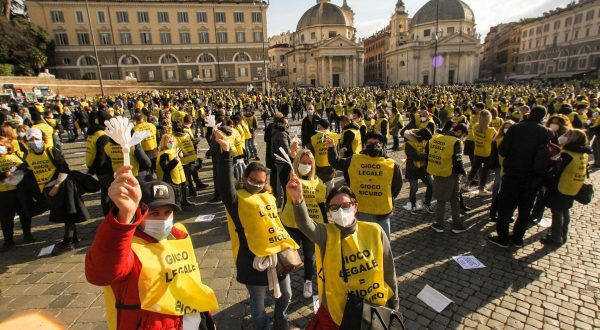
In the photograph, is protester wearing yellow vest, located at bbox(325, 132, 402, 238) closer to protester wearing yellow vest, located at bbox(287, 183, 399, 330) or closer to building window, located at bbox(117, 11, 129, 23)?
protester wearing yellow vest, located at bbox(287, 183, 399, 330)

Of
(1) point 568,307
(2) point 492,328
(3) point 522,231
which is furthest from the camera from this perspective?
(3) point 522,231

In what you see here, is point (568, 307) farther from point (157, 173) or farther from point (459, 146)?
point (157, 173)

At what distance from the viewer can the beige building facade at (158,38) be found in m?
58.0

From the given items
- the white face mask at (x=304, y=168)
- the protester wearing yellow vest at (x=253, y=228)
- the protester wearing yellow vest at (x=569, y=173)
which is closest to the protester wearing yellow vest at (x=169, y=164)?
the white face mask at (x=304, y=168)

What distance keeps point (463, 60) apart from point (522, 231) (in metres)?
85.5

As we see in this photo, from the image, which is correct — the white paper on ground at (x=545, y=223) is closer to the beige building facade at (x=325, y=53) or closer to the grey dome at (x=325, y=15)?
the beige building facade at (x=325, y=53)

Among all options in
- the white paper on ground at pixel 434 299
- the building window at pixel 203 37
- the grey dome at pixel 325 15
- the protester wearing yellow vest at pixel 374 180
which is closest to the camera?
the white paper on ground at pixel 434 299

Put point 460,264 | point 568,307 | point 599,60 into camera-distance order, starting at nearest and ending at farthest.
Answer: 1. point 568,307
2. point 460,264
3. point 599,60

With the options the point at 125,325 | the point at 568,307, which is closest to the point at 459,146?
the point at 568,307

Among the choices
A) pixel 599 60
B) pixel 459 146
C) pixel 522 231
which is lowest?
pixel 522 231

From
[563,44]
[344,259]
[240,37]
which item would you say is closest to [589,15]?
[563,44]

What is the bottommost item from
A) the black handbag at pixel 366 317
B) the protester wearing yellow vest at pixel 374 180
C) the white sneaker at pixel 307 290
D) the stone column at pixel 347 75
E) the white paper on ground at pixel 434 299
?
the white paper on ground at pixel 434 299

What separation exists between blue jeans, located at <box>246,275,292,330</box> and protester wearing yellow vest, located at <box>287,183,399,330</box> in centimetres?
72

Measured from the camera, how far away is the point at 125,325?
203 centimetres
